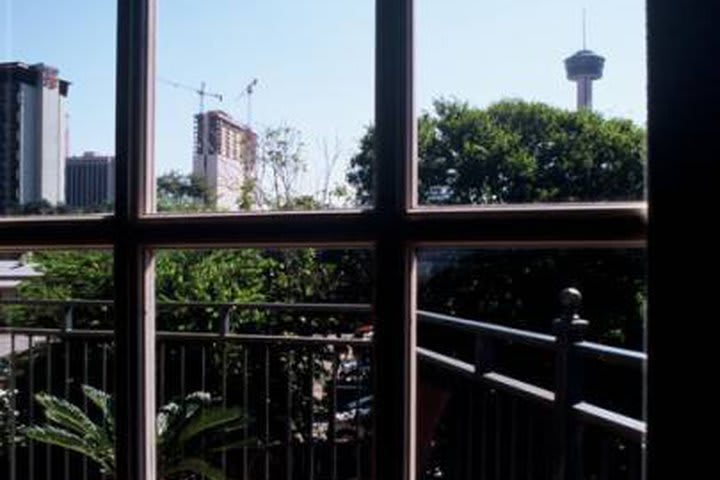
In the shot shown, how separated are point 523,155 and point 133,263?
63cm

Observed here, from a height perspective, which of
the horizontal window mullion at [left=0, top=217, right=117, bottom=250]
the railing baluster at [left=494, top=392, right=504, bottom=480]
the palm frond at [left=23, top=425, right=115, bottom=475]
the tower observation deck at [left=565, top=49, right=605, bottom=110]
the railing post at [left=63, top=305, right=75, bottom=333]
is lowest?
the palm frond at [left=23, top=425, right=115, bottom=475]

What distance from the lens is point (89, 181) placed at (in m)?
1.39

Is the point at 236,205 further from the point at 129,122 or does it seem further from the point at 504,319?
the point at 504,319

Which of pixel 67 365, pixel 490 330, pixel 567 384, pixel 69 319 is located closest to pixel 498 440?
pixel 567 384

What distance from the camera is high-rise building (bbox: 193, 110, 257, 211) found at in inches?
54.2

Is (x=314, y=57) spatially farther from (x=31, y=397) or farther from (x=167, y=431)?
(x=31, y=397)

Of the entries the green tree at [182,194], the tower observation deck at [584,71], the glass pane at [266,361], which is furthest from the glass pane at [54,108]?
the tower observation deck at [584,71]

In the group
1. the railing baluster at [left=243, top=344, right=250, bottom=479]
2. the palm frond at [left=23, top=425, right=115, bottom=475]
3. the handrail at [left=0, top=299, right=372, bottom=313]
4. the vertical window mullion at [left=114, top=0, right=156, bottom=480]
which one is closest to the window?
the vertical window mullion at [left=114, top=0, right=156, bottom=480]

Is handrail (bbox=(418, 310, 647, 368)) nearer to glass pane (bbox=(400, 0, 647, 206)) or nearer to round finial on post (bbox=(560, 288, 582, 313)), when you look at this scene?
round finial on post (bbox=(560, 288, 582, 313))

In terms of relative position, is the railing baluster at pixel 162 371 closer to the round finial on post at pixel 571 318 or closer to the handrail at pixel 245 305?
the handrail at pixel 245 305

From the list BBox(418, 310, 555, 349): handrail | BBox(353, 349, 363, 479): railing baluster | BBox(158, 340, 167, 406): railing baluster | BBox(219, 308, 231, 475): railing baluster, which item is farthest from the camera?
BBox(219, 308, 231, 475): railing baluster

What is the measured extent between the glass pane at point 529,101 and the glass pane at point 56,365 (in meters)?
0.81

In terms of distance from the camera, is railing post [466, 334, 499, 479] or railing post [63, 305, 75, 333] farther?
railing post [63, 305, 75, 333]

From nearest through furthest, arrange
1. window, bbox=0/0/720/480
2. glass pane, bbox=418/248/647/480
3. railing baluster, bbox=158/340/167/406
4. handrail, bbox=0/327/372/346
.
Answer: window, bbox=0/0/720/480, glass pane, bbox=418/248/647/480, railing baluster, bbox=158/340/167/406, handrail, bbox=0/327/372/346
